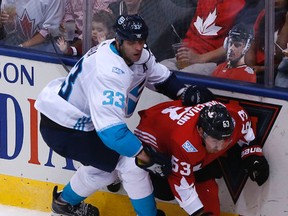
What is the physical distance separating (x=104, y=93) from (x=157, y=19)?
2.00ft

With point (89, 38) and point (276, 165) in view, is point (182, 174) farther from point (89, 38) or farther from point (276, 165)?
point (89, 38)

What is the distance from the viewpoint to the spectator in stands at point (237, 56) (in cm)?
374

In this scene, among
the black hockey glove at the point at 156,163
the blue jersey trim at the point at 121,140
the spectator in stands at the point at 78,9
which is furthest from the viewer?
the spectator in stands at the point at 78,9

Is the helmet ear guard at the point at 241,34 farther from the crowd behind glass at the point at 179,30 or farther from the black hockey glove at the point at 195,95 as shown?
the black hockey glove at the point at 195,95

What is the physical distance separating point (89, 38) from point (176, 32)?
1.31 ft

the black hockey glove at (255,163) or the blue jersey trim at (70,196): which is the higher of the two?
the black hockey glove at (255,163)

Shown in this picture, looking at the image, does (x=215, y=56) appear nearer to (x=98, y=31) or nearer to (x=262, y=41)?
(x=262, y=41)

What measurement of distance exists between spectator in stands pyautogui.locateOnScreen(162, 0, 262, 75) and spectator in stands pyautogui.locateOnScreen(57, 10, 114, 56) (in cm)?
29

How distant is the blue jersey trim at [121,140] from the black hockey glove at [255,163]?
490 millimetres

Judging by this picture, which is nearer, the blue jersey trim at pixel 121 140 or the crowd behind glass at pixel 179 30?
the blue jersey trim at pixel 121 140

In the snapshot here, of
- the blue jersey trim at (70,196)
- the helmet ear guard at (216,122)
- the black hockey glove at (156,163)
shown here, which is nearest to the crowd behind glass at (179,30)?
the helmet ear guard at (216,122)

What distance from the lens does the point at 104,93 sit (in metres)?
3.39

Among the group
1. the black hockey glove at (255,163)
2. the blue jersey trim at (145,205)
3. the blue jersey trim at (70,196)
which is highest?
the black hockey glove at (255,163)

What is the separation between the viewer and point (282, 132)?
12.2 feet
